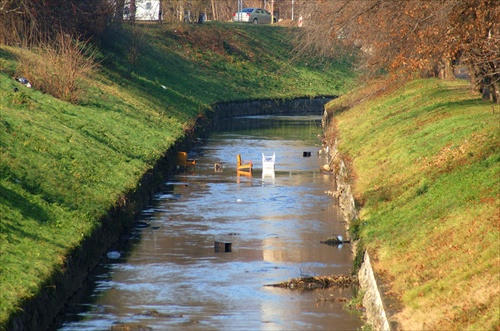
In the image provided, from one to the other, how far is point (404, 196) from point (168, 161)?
14.1 metres

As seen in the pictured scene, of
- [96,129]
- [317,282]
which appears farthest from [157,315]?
[96,129]

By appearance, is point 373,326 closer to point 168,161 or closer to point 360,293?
point 360,293

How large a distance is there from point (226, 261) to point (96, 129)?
493 inches

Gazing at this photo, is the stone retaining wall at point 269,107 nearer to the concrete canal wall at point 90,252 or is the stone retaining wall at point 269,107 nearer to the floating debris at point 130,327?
the concrete canal wall at point 90,252

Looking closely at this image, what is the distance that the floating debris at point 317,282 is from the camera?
17.5m

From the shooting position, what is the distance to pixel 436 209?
1708 centimetres

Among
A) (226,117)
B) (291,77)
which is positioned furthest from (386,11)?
(291,77)

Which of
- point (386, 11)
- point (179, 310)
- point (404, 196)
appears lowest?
point (179, 310)

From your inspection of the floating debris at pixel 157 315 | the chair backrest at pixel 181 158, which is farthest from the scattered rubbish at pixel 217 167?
the floating debris at pixel 157 315

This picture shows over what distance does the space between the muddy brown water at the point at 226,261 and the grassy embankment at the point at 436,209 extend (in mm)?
1277

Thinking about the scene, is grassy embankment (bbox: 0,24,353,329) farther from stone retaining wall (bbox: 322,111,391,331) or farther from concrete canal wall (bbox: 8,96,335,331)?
stone retaining wall (bbox: 322,111,391,331)

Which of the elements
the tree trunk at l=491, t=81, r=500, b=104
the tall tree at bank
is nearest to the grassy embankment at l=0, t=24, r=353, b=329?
the tall tree at bank

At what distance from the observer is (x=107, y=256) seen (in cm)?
1978

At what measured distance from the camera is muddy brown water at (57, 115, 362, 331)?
15680mm
